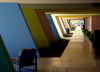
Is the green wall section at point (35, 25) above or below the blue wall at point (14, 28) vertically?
below

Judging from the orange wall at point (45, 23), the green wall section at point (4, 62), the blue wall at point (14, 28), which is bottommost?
the orange wall at point (45, 23)

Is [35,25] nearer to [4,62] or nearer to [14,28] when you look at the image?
[14,28]

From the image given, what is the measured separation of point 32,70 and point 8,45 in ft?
8.78

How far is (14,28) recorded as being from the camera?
8156 millimetres

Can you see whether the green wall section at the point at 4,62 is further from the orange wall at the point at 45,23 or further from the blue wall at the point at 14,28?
the orange wall at the point at 45,23

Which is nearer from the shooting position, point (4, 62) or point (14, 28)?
point (4, 62)

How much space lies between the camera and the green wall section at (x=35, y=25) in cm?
1025

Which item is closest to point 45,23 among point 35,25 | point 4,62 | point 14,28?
point 35,25

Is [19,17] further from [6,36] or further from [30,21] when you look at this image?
[30,21]

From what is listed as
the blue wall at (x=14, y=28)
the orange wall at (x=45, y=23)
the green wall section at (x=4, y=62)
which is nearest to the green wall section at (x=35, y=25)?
the orange wall at (x=45, y=23)

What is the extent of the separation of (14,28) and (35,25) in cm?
246

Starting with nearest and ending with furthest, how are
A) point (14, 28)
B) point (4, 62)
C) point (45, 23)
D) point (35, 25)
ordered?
point (4, 62), point (14, 28), point (35, 25), point (45, 23)

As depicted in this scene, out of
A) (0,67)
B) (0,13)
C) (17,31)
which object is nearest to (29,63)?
(0,67)

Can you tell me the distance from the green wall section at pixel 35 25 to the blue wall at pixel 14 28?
2121 millimetres
